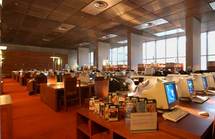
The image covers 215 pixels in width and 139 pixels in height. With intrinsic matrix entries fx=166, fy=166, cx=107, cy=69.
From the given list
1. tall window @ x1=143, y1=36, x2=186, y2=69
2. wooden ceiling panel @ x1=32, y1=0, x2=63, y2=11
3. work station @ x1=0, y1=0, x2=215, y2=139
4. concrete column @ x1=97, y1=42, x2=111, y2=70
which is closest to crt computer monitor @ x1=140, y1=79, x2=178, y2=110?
work station @ x1=0, y1=0, x2=215, y2=139

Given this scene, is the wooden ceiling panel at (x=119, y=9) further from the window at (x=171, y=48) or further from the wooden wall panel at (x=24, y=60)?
the wooden wall panel at (x=24, y=60)

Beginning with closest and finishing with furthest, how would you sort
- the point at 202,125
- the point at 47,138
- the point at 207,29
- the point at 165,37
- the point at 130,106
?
the point at 202,125
the point at 130,106
the point at 47,138
the point at 207,29
the point at 165,37

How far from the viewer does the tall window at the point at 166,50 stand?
41.2 ft

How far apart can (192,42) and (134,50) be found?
4.00 meters

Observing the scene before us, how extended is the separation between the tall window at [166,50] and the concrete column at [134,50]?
2.79 metres

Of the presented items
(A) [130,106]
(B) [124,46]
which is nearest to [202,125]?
(A) [130,106]

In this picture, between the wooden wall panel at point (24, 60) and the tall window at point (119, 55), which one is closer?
the tall window at point (119, 55)

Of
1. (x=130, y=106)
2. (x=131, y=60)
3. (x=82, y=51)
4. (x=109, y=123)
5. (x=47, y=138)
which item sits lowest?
(x=47, y=138)

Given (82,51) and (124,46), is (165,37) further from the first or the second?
(82,51)

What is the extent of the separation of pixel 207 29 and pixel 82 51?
12.5m

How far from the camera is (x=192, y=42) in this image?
8.19 m

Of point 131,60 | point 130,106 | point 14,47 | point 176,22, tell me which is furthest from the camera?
point 14,47

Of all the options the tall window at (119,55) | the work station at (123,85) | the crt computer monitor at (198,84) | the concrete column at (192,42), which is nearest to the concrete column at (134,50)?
the work station at (123,85)

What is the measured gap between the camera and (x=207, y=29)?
10547 mm
